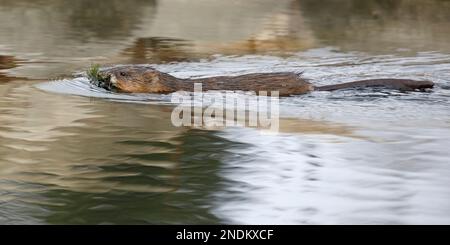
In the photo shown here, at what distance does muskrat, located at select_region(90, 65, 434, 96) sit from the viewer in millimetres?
8867

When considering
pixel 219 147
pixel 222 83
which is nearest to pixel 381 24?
pixel 222 83

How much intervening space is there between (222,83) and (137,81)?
90cm

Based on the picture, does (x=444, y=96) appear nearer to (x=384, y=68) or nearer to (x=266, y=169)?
(x=384, y=68)

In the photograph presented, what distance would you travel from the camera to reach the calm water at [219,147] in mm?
4805

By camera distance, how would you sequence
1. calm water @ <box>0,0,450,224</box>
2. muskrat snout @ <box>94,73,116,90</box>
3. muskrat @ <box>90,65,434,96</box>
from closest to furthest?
calm water @ <box>0,0,450,224</box> < muskrat @ <box>90,65,434,96</box> < muskrat snout @ <box>94,73,116,90</box>

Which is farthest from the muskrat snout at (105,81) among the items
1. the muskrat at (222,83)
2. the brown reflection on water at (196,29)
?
the brown reflection on water at (196,29)

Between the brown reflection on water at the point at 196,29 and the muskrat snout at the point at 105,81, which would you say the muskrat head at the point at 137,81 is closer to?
the muskrat snout at the point at 105,81

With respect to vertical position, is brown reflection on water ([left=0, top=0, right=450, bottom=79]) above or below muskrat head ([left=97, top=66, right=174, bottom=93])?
above

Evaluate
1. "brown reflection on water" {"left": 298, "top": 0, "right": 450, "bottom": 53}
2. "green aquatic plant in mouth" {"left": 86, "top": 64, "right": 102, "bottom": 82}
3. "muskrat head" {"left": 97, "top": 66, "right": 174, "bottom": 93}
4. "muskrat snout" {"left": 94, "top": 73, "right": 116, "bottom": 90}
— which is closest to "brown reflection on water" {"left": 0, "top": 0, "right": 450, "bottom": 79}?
"brown reflection on water" {"left": 298, "top": 0, "right": 450, "bottom": 53}

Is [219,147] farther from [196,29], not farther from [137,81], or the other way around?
[196,29]

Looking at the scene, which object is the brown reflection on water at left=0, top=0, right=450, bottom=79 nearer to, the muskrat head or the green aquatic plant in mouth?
the green aquatic plant in mouth

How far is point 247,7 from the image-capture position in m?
20.9
